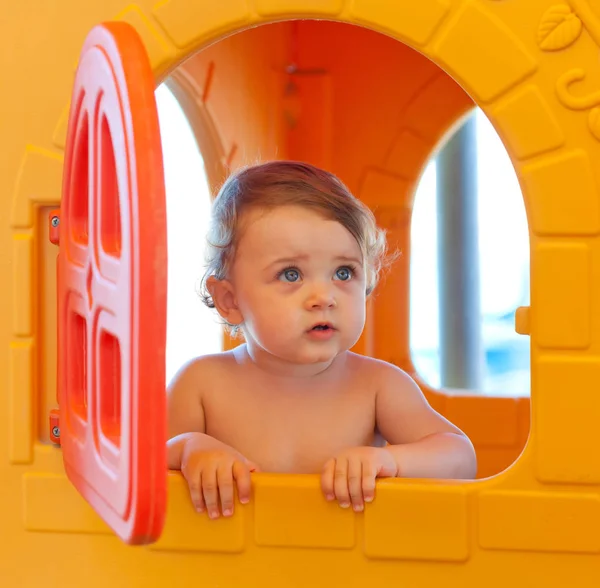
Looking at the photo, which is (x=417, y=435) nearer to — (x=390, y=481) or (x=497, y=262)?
(x=390, y=481)

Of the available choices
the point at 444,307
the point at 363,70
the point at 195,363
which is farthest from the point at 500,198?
the point at 195,363

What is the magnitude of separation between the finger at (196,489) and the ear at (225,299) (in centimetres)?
27

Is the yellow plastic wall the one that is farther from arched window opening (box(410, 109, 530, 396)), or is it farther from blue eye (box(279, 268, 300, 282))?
arched window opening (box(410, 109, 530, 396))

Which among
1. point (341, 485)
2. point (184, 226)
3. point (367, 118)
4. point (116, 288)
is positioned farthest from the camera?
point (184, 226)

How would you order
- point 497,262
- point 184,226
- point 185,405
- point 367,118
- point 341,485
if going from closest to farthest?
point 341,485, point 185,405, point 367,118, point 184,226, point 497,262

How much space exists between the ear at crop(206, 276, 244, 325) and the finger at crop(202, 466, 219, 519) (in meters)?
0.26

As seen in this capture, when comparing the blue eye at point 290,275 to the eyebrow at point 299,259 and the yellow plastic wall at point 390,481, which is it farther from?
the yellow plastic wall at point 390,481

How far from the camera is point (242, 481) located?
1184 mm

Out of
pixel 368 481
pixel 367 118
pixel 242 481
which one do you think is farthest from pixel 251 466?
pixel 367 118

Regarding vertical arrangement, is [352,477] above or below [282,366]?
below

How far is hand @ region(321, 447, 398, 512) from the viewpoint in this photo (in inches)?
46.2

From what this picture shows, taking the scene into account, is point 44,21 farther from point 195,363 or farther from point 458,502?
point 458,502

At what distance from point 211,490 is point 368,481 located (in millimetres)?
192

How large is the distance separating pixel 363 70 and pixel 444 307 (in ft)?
3.28
